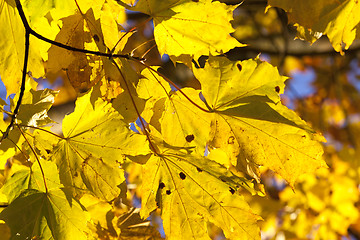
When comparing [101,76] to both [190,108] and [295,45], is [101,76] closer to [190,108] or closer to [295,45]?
[190,108]

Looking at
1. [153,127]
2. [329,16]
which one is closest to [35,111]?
[153,127]

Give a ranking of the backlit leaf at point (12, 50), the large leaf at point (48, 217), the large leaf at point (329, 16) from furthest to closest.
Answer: the large leaf at point (329, 16) → the backlit leaf at point (12, 50) → the large leaf at point (48, 217)

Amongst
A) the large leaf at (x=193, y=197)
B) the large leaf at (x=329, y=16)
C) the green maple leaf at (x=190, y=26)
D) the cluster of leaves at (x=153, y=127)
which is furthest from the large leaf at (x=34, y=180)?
the large leaf at (x=329, y=16)

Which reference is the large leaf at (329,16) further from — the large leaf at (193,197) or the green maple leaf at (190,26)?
the large leaf at (193,197)

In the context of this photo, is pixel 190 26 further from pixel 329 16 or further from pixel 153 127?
pixel 329 16

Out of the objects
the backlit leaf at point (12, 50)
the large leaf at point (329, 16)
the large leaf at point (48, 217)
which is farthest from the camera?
the large leaf at point (329, 16)

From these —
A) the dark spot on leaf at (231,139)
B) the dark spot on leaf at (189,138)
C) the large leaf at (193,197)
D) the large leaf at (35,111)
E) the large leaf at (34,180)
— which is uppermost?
the large leaf at (35,111)

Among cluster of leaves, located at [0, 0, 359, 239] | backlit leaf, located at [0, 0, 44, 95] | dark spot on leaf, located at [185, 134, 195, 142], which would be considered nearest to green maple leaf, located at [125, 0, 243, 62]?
cluster of leaves, located at [0, 0, 359, 239]

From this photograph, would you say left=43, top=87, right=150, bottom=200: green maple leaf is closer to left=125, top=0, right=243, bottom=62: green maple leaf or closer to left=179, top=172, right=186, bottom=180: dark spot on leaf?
left=179, top=172, right=186, bottom=180: dark spot on leaf

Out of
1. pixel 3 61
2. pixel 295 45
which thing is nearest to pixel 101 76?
pixel 3 61
